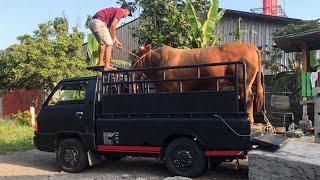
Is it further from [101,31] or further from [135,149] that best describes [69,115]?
[101,31]

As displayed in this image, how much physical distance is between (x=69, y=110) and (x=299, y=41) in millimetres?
7700

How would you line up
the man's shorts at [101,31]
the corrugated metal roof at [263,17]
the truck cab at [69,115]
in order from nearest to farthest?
the truck cab at [69,115] < the man's shorts at [101,31] < the corrugated metal roof at [263,17]

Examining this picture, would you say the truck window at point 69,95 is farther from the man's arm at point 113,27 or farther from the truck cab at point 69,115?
the man's arm at point 113,27

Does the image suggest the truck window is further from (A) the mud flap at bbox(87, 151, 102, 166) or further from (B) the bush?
(B) the bush

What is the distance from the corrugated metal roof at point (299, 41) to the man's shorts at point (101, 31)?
564cm

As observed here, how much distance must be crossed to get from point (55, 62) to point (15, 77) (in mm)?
1746

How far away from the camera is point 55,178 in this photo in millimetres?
8820


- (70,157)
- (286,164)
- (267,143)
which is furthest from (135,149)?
(286,164)

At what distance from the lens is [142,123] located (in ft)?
28.3

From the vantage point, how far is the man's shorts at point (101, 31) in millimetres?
10430

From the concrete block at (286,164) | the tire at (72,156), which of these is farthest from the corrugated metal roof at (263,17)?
the concrete block at (286,164)

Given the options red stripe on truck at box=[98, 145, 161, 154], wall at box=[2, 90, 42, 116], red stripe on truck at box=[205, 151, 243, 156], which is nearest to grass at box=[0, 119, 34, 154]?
red stripe on truck at box=[98, 145, 161, 154]

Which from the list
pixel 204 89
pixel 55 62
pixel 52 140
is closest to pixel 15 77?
pixel 55 62

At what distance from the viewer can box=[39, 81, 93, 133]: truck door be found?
30.6ft
